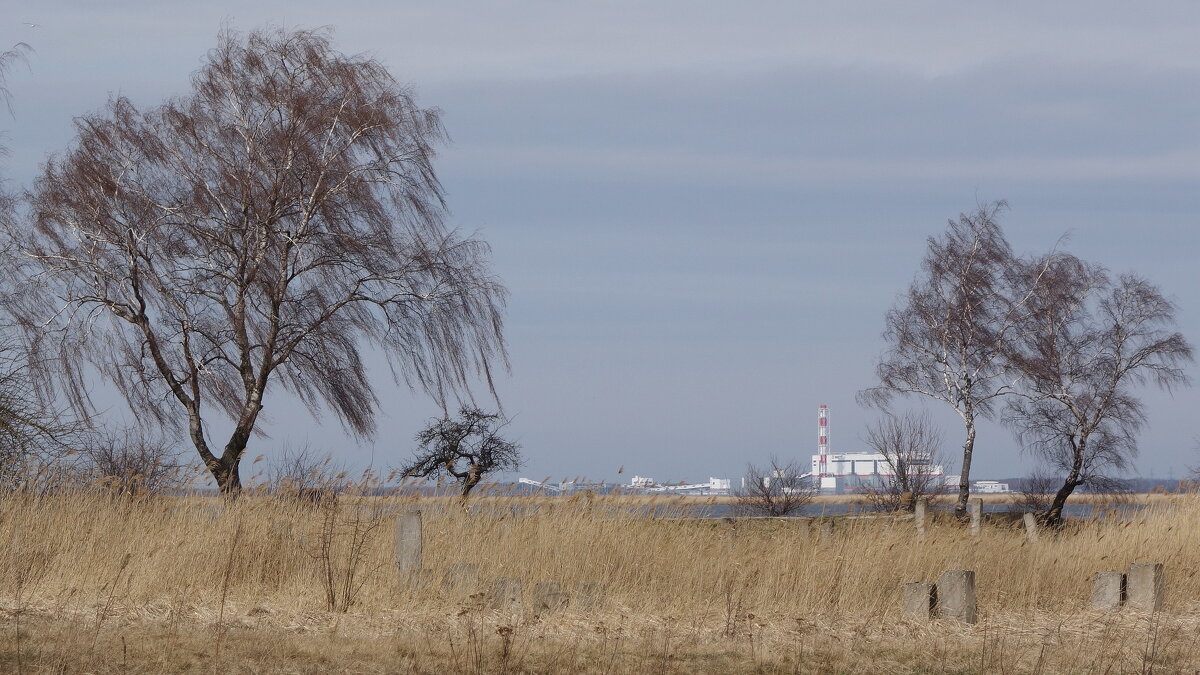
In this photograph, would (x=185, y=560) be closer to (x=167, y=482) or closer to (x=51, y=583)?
(x=51, y=583)

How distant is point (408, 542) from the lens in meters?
10.5

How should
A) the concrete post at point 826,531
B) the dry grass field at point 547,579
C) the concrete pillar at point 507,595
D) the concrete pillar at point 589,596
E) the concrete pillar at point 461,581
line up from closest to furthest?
the dry grass field at point 547,579
the concrete pillar at point 507,595
the concrete pillar at point 589,596
the concrete pillar at point 461,581
the concrete post at point 826,531

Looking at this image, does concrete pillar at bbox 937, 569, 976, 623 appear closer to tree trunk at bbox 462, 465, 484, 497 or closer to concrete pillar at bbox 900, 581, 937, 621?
concrete pillar at bbox 900, 581, 937, 621

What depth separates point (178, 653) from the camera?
758 cm

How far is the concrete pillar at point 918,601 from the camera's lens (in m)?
9.79

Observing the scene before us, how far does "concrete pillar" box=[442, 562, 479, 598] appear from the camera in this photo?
33.2 ft

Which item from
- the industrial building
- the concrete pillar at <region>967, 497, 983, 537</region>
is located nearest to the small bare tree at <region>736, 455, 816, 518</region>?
the industrial building

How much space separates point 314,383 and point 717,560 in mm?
12187

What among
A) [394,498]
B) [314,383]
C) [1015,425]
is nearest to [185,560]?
[394,498]

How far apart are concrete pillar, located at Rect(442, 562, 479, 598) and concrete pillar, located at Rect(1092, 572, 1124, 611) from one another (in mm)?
5357

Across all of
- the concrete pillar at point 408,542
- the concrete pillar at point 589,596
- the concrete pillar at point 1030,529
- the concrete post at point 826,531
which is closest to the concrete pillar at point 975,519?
the concrete pillar at point 1030,529

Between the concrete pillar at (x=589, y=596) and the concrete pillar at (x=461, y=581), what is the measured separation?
852mm

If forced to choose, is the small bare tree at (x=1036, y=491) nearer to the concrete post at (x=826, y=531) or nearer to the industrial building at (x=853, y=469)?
the industrial building at (x=853, y=469)

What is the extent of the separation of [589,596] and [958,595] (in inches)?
114
